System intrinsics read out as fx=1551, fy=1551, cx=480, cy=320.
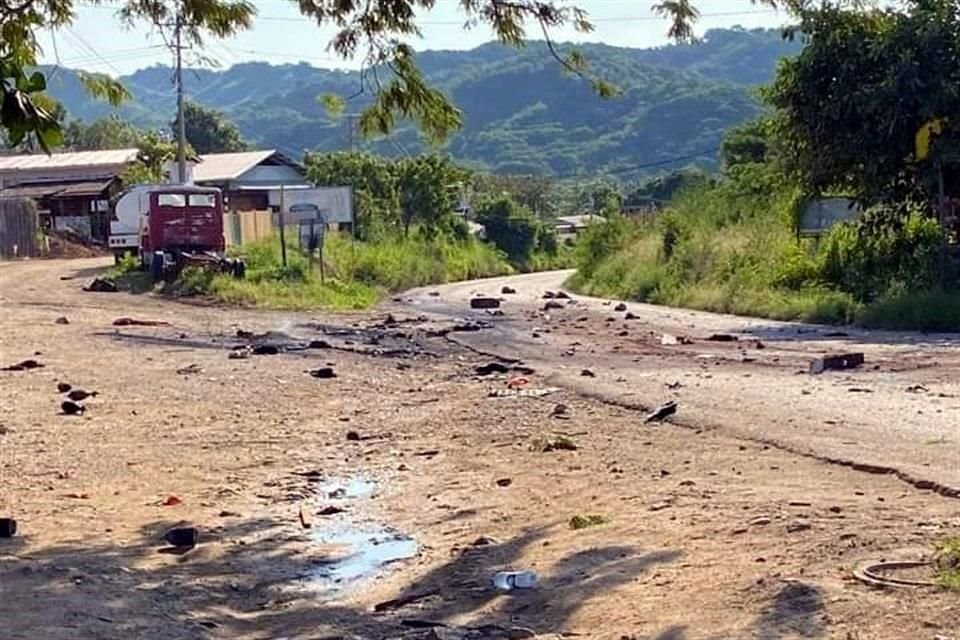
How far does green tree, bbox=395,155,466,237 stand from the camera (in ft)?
212

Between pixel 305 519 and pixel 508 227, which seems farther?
pixel 508 227

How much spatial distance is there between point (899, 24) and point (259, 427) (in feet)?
57.4

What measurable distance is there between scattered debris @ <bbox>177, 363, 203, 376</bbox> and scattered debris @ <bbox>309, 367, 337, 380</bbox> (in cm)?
143

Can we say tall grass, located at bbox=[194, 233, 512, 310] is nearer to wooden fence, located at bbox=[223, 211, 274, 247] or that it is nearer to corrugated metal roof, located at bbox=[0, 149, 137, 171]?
wooden fence, located at bbox=[223, 211, 274, 247]

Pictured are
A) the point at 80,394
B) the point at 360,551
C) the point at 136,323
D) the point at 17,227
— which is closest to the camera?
the point at 360,551

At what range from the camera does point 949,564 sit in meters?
7.00

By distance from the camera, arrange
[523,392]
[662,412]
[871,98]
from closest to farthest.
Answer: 1. [662,412]
2. [523,392]
3. [871,98]

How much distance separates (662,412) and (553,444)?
6.65ft

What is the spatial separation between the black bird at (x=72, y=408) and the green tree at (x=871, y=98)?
620 inches

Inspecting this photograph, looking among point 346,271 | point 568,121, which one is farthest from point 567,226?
point 568,121

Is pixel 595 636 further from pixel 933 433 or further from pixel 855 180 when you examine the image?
pixel 855 180

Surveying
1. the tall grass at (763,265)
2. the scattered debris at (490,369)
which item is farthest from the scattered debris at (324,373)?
the tall grass at (763,265)

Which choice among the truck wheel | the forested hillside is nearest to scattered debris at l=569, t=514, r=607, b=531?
the truck wheel

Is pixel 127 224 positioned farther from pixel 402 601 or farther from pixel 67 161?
pixel 402 601
